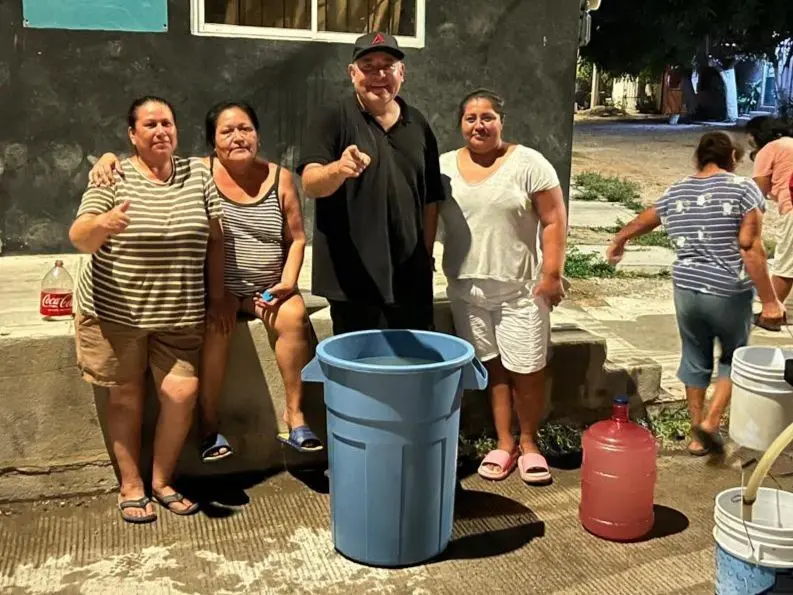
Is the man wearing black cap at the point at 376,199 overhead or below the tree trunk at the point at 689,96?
below

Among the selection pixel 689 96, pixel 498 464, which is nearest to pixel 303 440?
pixel 498 464

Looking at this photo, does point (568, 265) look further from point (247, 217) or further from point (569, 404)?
point (247, 217)

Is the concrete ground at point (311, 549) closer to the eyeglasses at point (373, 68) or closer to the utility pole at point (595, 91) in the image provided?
the eyeglasses at point (373, 68)

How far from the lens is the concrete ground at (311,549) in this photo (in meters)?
3.46

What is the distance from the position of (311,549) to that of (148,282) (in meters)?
1.26

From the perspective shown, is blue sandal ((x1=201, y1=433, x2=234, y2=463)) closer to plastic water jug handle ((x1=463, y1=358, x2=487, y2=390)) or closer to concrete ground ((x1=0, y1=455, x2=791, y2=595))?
concrete ground ((x1=0, y1=455, x2=791, y2=595))

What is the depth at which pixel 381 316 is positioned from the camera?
3.99m

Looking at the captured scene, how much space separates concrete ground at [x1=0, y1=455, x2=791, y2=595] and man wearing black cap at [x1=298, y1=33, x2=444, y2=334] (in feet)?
2.96

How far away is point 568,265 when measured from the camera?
905 cm

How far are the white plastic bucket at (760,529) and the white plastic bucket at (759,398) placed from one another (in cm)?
89

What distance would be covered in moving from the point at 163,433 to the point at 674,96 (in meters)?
33.1

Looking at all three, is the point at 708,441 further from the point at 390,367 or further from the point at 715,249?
the point at 390,367

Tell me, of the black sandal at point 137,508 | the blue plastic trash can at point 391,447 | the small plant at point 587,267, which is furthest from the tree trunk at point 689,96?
the black sandal at point 137,508

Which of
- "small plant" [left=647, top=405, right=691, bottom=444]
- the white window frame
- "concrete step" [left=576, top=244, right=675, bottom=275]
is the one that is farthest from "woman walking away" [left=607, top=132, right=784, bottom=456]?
"concrete step" [left=576, top=244, right=675, bottom=275]
